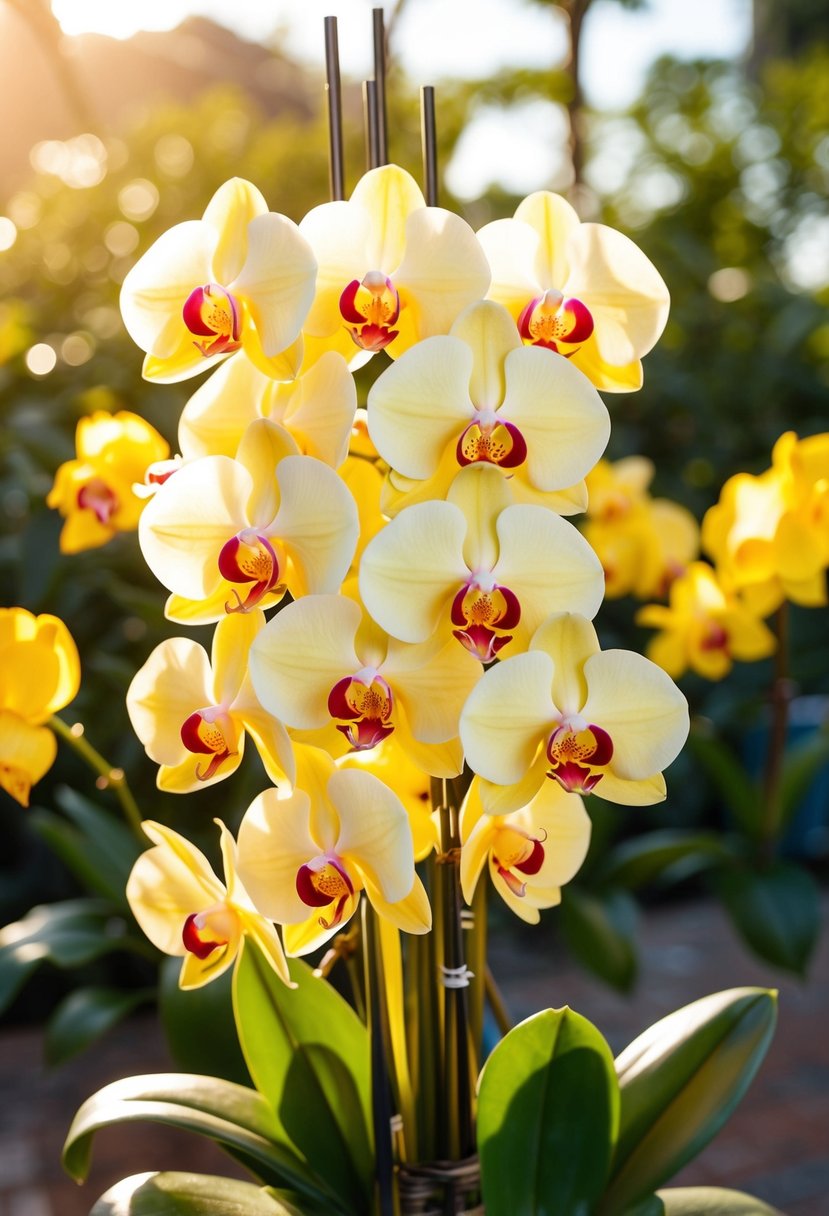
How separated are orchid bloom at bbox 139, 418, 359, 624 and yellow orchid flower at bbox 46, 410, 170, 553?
381 mm

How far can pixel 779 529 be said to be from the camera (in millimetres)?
1078

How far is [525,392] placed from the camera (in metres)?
0.54

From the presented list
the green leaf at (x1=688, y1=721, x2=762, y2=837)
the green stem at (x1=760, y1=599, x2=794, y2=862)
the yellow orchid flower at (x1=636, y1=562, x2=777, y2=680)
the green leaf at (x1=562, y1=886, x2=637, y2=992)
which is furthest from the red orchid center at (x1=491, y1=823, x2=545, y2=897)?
the green leaf at (x1=688, y1=721, x2=762, y2=837)

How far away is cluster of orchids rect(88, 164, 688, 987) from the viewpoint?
52 centimetres

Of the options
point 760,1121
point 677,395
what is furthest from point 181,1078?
point 677,395

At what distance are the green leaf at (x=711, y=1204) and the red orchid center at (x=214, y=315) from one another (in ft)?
1.69

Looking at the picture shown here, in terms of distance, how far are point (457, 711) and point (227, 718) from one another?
0.36 feet

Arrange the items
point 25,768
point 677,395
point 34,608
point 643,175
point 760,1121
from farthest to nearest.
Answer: point 643,175 < point 677,395 < point 34,608 < point 760,1121 < point 25,768

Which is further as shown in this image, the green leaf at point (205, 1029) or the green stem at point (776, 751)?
the green stem at point (776, 751)

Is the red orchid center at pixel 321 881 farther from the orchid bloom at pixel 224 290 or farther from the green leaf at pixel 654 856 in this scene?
the green leaf at pixel 654 856

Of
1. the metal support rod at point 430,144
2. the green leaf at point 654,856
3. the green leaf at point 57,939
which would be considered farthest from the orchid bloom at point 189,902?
the green leaf at point 654,856

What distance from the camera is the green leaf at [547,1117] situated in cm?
61

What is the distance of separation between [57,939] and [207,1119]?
A: 646 millimetres

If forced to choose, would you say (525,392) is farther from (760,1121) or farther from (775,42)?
(775,42)
